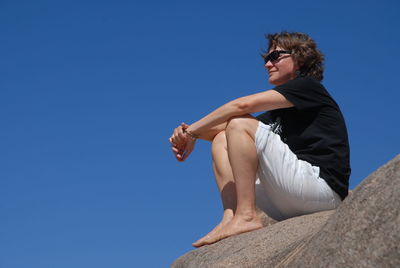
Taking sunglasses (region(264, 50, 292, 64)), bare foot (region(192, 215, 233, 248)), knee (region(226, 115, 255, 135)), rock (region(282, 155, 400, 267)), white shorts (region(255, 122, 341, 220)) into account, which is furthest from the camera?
sunglasses (region(264, 50, 292, 64))

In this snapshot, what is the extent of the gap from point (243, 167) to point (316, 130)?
82 centimetres

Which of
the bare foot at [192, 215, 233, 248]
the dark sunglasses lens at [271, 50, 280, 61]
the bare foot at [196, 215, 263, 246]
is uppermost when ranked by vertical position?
the dark sunglasses lens at [271, 50, 280, 61]

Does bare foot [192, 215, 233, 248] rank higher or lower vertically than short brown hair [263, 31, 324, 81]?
lower

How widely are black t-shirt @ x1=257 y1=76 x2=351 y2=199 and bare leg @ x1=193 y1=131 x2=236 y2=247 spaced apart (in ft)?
2.00

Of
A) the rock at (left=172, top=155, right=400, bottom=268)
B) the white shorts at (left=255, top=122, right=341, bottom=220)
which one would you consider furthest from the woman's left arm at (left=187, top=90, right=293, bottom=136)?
the rock at (left=172, top=155, right=400, bottom=268)

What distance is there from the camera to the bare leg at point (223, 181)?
20.8 ft

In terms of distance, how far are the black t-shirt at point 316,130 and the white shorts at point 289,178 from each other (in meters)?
0.12

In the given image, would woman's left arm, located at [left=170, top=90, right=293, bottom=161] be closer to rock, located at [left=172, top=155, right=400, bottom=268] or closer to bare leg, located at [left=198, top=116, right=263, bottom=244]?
bare leg, located at [left=198, top=116, right=263, bottom=244]

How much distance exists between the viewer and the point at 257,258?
5199 millimetres

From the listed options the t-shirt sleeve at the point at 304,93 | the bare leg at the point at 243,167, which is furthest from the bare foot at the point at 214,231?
the t-shirt sleeve at the point at 304,93

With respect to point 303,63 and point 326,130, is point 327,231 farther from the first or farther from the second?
point 303,63

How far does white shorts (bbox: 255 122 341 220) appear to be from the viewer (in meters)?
5.83

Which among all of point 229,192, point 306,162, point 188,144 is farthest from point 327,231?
point 188,144

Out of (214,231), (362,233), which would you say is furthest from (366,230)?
(214,231)
